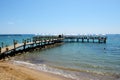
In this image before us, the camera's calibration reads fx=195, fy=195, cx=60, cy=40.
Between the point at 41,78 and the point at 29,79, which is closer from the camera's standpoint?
the point at 29,79

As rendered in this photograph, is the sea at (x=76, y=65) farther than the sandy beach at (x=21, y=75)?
Yes

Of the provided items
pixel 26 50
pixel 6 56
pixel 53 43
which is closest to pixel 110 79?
pixel 6 56

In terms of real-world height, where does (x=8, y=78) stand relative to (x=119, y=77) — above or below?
above

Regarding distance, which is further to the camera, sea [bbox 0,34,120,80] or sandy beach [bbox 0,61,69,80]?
sea [bbox 0,34,120,80]

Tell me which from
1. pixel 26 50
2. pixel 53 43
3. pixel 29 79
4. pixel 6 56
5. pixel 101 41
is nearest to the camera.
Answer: pixel 29 79

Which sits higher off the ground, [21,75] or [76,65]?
[21,75]

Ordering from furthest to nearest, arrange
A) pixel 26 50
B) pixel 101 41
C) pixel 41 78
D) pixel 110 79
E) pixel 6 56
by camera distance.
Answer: pixel 101 41 → pixel 26 50 → pixel 6 56 → pixel 110 79 → pixel 41 78

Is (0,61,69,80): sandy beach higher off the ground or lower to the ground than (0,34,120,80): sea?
higher

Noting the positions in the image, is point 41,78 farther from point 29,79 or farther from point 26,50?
point 26,50

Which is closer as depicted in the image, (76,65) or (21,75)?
(21,75)

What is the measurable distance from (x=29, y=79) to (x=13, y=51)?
676 inches

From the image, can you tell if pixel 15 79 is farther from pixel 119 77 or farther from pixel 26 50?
pixel 26 50

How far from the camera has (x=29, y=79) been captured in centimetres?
1302

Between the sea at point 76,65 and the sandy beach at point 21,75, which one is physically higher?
the sandy beach at point 21,75
